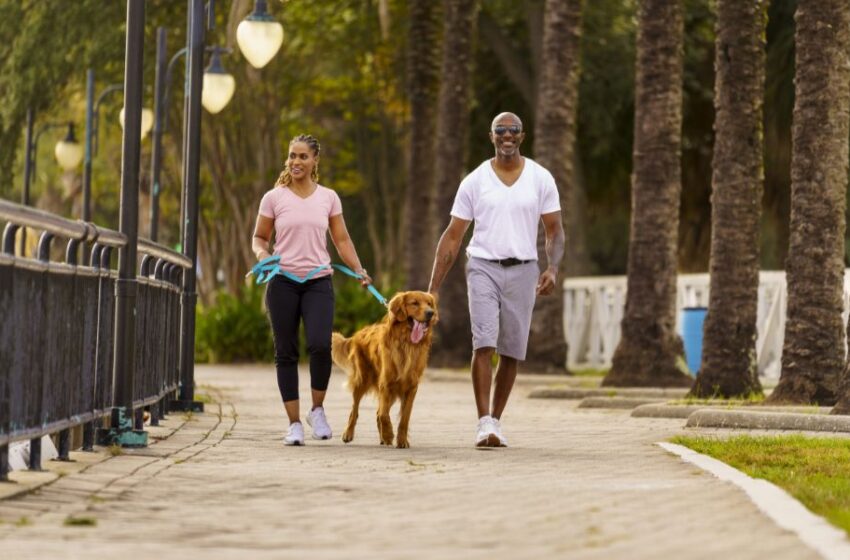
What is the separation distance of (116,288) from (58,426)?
1.96 meters

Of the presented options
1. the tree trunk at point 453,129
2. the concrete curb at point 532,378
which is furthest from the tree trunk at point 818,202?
the tree trunk at point 453,129

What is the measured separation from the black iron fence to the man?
2.09 metres

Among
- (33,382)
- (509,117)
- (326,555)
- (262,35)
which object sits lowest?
(326,555)

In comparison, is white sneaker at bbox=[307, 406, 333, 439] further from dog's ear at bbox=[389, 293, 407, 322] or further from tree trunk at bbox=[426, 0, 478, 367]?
tree trunk at bbox=[426, 0, 478, 367]

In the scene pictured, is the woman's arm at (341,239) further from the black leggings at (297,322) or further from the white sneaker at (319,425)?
the white sneaker at (319,425)

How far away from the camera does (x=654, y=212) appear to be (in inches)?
898

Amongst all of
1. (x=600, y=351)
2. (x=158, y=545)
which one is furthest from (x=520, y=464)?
(x=600, y=351)

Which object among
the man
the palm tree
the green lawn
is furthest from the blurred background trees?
the green lawn

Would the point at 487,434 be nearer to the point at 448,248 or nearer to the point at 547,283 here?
the point at 547,283

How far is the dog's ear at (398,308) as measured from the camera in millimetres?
12859

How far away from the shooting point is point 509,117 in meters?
13.1

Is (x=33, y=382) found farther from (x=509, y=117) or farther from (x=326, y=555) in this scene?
(x=509, y=117)

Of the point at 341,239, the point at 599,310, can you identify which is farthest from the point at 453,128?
the point at 341,239

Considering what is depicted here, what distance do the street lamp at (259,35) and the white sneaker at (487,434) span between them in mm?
9952
